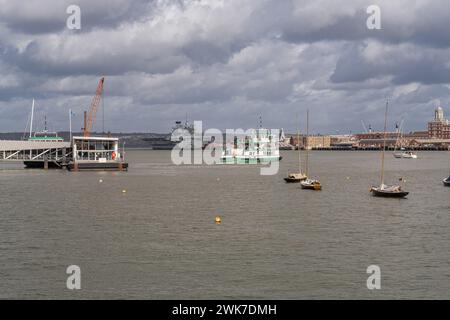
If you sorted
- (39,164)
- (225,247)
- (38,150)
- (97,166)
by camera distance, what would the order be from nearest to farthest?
(225,247) → (97,166) → (39,164) → (38,150)

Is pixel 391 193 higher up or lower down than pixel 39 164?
higher up

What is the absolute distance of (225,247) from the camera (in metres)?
48.0

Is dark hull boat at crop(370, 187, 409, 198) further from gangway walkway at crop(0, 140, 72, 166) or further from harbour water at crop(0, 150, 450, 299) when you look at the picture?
gangway walkway at crop(0, 140, 72, 166)

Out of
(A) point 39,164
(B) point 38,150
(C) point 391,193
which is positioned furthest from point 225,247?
(B) point 38,150

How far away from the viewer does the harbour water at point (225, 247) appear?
36531 mm

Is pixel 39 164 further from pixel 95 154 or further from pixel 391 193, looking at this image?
pixel 391 193

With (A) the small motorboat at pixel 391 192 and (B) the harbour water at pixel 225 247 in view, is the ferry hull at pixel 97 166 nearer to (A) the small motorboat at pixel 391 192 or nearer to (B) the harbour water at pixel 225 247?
(B) the harbour water at pixel 225 247

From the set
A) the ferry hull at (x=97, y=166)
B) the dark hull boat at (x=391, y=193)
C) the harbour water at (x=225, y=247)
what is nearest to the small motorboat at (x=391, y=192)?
the dark hull boat at (x=391, y=193)

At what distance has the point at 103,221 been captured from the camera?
63.6 metres

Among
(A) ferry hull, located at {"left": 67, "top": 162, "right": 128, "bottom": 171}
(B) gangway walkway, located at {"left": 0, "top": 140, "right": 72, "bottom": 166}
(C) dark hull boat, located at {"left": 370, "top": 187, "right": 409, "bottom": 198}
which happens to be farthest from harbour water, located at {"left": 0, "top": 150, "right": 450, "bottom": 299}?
(B) gangway walkway, located at {"left": 0, "top": 140, "right": 72, "bottom": 166}
